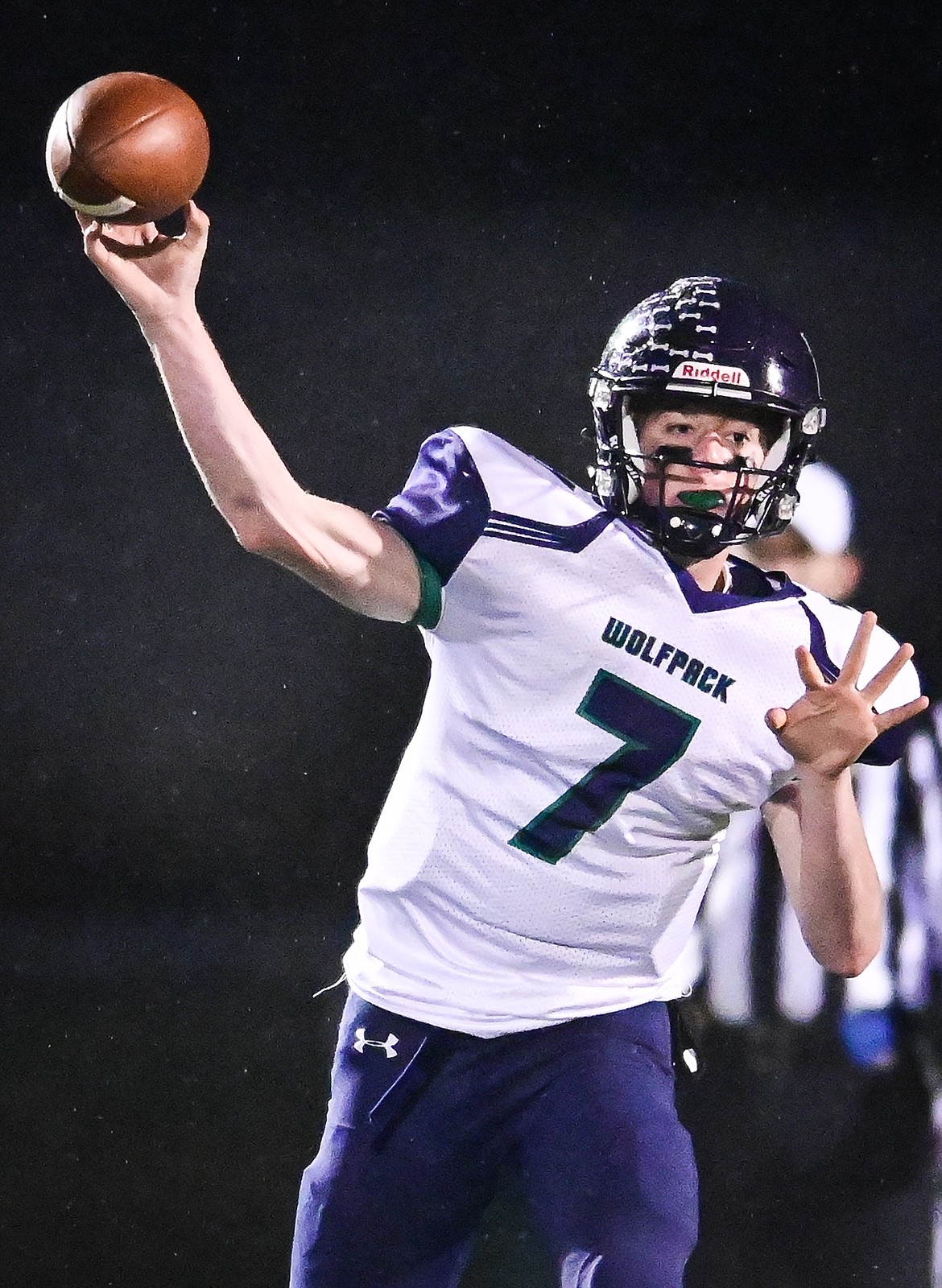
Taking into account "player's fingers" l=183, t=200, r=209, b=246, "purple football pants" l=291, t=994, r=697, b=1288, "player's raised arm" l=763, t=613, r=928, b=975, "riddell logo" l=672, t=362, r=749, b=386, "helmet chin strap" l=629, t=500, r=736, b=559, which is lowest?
"purple football pants" l=291, t=994, r=697, b=1288

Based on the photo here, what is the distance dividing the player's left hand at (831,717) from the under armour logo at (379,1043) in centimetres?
63

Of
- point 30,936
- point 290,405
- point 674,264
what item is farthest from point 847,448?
point 30,936

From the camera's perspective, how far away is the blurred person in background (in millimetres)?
3291

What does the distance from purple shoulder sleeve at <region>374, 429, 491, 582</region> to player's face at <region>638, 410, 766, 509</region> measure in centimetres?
25

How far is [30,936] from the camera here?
4.68 m

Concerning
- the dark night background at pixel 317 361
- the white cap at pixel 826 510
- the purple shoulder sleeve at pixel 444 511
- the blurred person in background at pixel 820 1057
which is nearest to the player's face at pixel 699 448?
the purple shoulder sleeve at pixel 444 511

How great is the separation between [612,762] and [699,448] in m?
0.45

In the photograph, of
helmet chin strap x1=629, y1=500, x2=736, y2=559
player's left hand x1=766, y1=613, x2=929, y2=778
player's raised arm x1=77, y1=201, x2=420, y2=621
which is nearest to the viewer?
player's raised arm x1=77, y1=201, x2=420, y2=621

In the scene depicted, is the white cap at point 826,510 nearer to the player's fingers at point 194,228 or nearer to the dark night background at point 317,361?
the dark night background at point 317,361

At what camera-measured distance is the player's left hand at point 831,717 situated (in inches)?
73.4

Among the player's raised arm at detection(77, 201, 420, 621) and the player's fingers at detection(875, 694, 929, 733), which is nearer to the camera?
the player's raised arm at detection(77, 201, 420, 621)

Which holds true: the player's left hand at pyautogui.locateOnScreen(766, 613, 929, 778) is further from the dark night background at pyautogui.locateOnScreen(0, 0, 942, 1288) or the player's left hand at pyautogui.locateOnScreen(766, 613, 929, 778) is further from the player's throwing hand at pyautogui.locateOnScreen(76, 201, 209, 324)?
the dark night background at pyautogui.locateOnScreen(0, 0, 942, 1288)

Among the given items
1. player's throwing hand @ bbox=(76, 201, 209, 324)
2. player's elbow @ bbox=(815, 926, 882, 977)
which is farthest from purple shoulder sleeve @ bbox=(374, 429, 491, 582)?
player's elbow @ bbox=(815, 926, 882, 977)

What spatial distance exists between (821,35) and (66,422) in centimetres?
238
